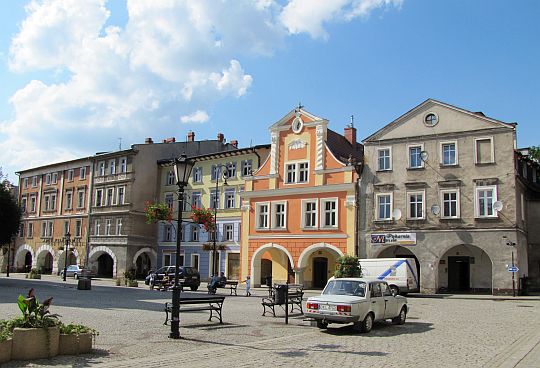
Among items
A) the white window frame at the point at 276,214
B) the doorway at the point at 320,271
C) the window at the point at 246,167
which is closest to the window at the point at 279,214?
the white window frame at the point at 276,214

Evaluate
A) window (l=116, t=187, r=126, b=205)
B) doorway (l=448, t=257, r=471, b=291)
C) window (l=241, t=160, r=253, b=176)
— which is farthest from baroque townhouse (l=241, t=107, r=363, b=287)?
window (l=116, t=187, r=126, b=205)

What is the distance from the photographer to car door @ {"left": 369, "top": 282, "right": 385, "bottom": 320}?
15.2 meters

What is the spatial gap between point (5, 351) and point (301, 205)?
32.5m

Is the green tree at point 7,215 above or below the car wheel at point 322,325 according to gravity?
above

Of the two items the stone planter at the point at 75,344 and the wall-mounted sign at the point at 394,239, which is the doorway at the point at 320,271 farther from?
the stone planter at the point at 75,344

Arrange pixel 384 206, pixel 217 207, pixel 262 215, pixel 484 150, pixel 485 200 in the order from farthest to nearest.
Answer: pixel 217 207
pixel 262 215
pixel 384 206
pixel 484 150
pixel 485 200

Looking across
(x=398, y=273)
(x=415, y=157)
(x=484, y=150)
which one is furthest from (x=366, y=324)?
(x=415, y=157)

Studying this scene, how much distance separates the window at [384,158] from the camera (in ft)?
126

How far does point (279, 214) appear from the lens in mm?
42250

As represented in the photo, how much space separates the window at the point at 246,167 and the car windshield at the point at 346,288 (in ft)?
105

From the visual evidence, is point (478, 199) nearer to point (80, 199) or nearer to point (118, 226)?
point (118, 226)

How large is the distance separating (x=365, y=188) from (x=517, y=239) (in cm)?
1062

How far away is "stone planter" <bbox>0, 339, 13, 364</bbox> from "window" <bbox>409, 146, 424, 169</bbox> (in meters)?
31.8

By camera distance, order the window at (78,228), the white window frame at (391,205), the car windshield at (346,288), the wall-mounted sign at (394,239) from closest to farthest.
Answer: the car windshield at (346,288) < the wall-mounted sign at (394,239) < the white window frame at (391,205) < the window at (78,228)
